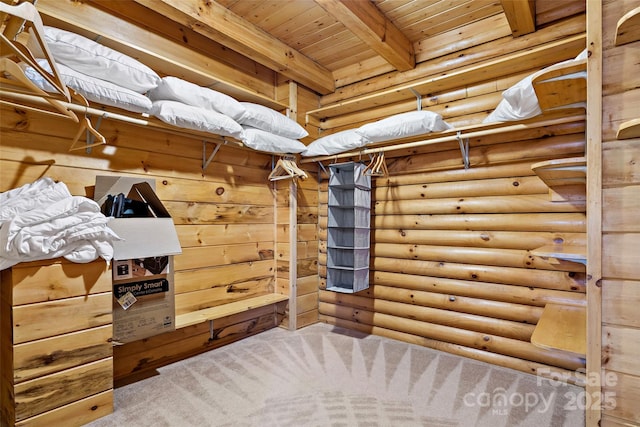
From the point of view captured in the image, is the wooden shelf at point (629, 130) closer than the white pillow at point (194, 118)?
Yes

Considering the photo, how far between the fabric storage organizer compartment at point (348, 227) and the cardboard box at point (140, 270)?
59.3 inches

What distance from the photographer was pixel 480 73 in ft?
8.55

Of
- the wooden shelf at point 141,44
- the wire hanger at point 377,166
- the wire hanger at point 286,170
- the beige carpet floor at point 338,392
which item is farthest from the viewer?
the wire hanger at point 286,170

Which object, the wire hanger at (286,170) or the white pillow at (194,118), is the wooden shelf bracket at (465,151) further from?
the white pillow at (194,118)

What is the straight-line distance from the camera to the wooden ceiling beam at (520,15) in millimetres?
2209

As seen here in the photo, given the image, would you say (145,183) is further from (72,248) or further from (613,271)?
(613,271)

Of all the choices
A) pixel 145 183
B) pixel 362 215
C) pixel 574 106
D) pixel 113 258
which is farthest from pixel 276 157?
pixel 574 106

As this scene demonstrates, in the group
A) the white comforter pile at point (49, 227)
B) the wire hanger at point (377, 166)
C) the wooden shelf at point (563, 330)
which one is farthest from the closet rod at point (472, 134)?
the white comforter pile at point (49, 227)

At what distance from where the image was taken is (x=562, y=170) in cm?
179

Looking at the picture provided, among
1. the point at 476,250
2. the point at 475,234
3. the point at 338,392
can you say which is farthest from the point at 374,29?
the point at 338,392

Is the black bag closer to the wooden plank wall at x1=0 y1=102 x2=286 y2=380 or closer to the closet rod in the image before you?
the wooden plank wall at x1=0 y1=102 x2=286 y2=380

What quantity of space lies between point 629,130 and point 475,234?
1.64 metres

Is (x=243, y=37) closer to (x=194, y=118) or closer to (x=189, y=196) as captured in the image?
(x=194, y=118)

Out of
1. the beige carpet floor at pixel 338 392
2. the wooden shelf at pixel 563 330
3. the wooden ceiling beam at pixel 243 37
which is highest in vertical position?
the wooden ceiling beam at pixel 243 37
